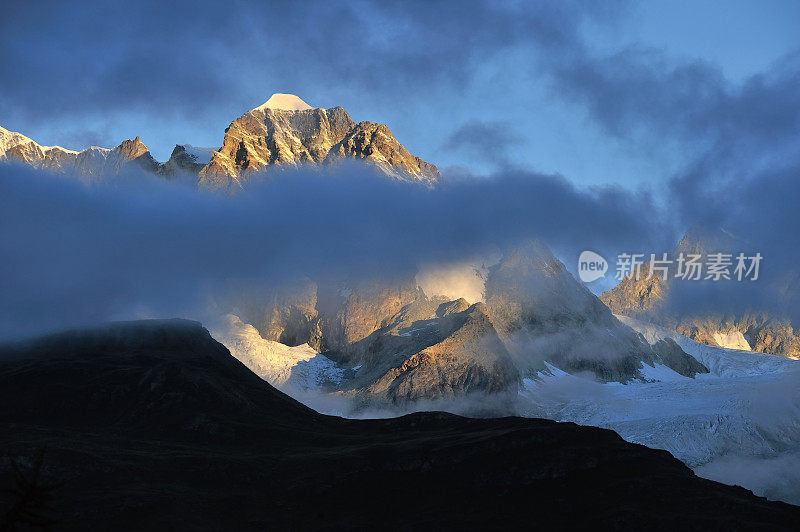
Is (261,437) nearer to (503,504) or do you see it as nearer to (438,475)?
(438,475)

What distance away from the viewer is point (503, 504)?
132m

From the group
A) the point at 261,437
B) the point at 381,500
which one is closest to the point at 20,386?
the point at 261,437

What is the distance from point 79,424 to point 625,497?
12594cm

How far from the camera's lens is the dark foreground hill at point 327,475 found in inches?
4712

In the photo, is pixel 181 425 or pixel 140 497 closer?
pixel 140 497

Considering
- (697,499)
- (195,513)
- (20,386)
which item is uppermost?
(20,386)

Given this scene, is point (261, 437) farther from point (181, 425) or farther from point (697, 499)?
point (697, 499)

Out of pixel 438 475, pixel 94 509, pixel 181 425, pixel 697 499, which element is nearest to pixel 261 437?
pixel 181 425

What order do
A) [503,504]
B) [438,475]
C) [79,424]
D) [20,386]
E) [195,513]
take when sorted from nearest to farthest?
1. [195,513]
2. [503,504]
3. [438,475]
4. [79,424]
5. [20,386]

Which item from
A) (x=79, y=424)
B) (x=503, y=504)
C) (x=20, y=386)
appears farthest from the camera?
(x=20, y=386)

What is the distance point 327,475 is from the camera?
14550 cm

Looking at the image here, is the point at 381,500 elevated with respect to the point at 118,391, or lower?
lower

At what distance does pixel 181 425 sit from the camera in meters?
176

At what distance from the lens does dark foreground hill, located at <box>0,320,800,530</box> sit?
120 metres
